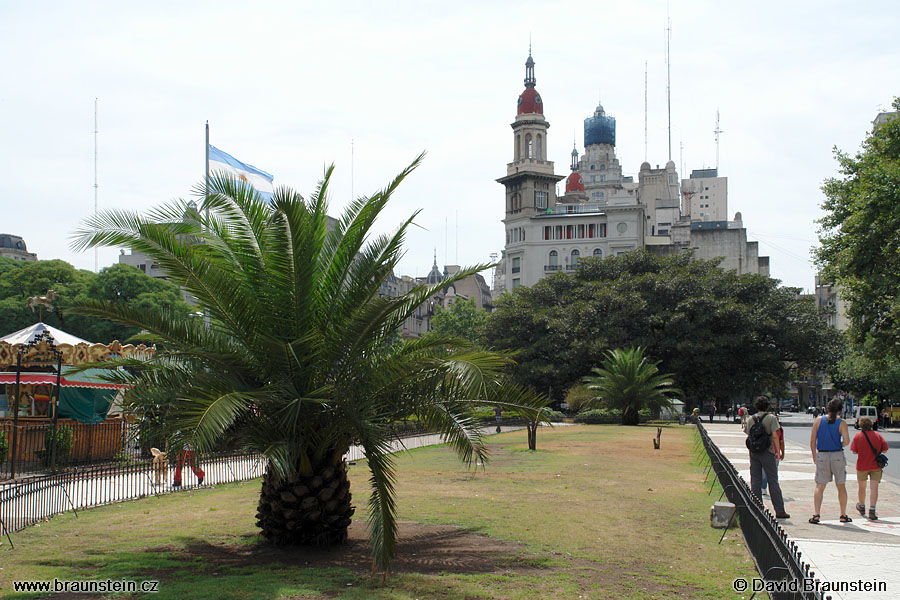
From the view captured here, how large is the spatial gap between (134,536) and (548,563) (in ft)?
19.9

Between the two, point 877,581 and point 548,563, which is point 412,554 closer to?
point 548,563

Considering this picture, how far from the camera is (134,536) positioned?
38.4ft

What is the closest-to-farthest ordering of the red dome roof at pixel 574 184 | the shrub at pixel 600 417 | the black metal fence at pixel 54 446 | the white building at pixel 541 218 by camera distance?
the black metal fence at pixel 54 446
the shrub at pixel 600 417
the white building at pixel 541 218
the red dome roof at pixel 574 184

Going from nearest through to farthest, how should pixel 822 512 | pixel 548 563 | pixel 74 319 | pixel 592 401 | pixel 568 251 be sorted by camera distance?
1. pixel 548 563
2. pixel 822 512
3. pixel 592 401
4. pixel 74 319
5. pixel 568 251

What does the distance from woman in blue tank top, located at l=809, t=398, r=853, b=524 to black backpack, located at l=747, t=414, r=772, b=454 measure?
0.65 metres

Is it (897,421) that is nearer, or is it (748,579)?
(748,579)

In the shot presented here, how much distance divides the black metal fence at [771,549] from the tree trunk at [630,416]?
34.4 m

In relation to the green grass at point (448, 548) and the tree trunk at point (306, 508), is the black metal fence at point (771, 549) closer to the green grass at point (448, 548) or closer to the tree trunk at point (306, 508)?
the green grass at point (448, 548)

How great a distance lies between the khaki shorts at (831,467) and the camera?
39.6 ft

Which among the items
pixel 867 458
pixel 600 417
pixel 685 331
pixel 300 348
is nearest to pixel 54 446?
pixel 300 348

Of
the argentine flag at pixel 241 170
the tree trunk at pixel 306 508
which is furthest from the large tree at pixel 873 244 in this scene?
the tree trunk at pixel 306 508

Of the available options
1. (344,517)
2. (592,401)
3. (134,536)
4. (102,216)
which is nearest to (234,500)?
(134,536)

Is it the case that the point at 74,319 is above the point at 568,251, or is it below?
below

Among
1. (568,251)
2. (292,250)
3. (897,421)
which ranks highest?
(568,251)
